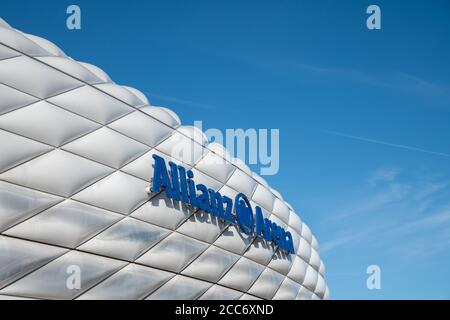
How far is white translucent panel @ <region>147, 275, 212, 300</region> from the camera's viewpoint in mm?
10438

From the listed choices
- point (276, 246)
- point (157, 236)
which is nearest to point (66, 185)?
point (157, 236)

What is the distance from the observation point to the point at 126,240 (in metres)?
9.88

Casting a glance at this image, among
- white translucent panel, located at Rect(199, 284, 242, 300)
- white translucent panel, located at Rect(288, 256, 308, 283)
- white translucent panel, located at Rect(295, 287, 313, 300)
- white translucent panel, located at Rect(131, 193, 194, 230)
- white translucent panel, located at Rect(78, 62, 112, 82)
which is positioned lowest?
white translucent panel, located at Rect(199, 284, 242, 300)

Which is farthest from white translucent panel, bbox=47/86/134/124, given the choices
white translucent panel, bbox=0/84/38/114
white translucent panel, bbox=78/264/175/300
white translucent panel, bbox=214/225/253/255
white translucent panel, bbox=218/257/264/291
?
white translucent panel, bbox=218/257/264/291

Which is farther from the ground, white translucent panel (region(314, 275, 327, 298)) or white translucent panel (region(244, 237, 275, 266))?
white translucent panel (region(244, 237, 275, 266))

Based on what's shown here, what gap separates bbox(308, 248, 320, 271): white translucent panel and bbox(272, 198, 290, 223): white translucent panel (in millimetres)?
2748

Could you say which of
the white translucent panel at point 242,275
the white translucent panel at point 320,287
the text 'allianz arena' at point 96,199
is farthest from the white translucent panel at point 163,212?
the white translucent panel at point 320,287

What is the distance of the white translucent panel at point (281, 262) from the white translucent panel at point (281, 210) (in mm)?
1438

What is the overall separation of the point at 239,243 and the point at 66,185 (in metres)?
5.98

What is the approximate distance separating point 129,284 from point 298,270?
8.75 m

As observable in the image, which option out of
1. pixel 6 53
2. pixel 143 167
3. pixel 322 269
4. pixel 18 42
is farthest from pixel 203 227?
pixel 322 269

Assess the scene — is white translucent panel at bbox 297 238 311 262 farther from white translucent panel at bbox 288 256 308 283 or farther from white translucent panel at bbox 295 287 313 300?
white translucent panel at bbox 295 287 313 300
